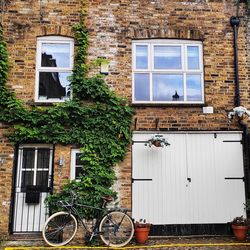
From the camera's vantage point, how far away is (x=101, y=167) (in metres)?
8.45

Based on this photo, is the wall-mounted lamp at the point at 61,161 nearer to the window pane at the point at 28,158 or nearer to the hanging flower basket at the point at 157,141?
the window pane at the point at 28,158

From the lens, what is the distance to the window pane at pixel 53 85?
8992mm

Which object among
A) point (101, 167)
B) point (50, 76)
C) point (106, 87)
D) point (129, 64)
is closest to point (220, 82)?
point (129, 64)

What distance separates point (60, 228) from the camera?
305 inches

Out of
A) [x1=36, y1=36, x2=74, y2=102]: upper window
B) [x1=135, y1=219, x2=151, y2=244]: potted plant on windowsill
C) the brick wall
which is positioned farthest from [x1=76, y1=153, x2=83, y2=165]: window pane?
[x1=135, y1=219, x2=151, y2=244]: potted plant on windowsill

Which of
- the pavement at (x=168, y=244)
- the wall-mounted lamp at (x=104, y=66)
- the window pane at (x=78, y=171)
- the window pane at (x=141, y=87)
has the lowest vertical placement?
the pavement at (x=168, y=244)

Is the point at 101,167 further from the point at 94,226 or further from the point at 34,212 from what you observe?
the point at 34,212

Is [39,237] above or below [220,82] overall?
below

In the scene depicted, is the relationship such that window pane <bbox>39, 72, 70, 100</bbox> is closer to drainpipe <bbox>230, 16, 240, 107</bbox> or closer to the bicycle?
the bicycle

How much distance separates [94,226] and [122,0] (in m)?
5.93

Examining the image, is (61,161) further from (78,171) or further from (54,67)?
(54,67)

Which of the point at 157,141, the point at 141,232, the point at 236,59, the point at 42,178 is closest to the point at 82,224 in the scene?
the point at 141,232

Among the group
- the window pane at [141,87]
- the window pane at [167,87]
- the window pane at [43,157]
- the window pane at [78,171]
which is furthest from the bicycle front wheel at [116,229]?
the window pane at [167,87]

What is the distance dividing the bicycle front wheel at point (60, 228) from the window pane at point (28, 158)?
1.57 meters
